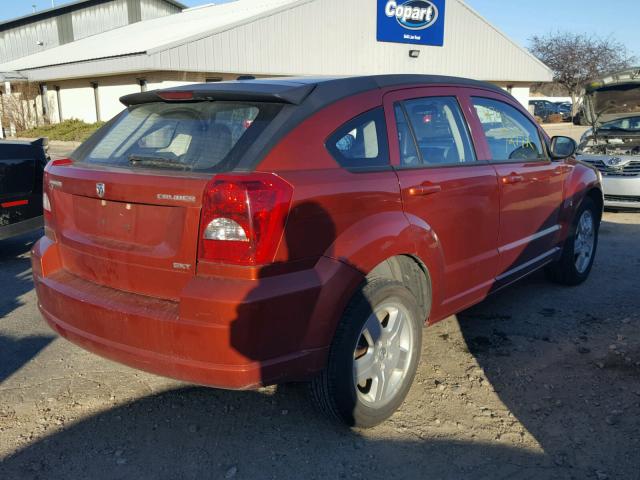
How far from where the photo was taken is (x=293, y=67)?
928 inches

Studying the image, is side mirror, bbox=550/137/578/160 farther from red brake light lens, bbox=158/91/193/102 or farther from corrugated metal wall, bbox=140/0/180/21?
corrugated metal wall, bbox=140/0/180/21

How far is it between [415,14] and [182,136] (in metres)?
26.1

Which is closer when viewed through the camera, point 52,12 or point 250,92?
point 250,92

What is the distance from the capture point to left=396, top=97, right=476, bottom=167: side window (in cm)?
341

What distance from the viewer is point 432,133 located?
3.62 metres

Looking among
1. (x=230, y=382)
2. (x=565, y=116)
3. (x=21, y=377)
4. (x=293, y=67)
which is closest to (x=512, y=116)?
(x=230, y=382)

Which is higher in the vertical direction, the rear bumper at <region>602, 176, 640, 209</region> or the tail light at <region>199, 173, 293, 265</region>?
the tail light at <region>199, 173, 293, 265</region>

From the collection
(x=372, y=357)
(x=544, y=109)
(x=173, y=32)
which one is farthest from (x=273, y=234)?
(x=544, y=109)

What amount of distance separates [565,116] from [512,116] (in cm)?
3655

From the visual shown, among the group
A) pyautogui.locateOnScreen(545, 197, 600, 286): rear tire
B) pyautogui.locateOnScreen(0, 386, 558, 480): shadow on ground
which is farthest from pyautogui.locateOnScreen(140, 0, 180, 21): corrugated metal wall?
pyautogui.locateOnScreen(0, 386, 558, 480): shadow on ground

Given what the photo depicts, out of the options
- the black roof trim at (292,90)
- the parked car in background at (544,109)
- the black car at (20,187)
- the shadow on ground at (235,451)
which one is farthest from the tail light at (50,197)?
the parked car in background at (544,109)

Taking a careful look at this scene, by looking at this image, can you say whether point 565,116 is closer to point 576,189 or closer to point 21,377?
point 576,189

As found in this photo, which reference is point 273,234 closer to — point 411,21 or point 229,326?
point 229,326

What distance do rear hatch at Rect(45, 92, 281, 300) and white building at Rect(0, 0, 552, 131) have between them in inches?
684
